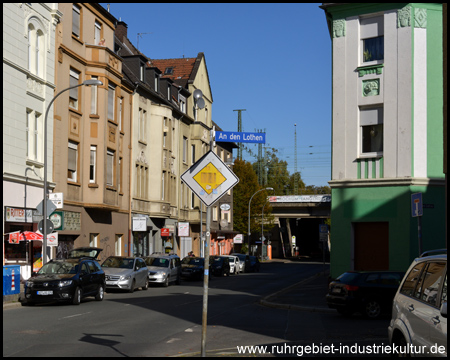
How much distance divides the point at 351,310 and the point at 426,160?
6769mm

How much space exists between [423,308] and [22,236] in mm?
23216

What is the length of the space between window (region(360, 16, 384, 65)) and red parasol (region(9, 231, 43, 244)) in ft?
48.4

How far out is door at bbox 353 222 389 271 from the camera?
24.0 meters

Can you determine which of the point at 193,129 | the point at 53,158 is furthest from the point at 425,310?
the point at 193,129

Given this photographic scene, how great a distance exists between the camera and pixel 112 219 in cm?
3997

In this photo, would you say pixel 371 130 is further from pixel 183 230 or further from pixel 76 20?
pixel 183 230

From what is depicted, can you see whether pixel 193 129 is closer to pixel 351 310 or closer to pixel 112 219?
pixel 112 219

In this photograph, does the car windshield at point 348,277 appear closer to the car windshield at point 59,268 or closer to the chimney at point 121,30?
the car windshield at point 59,268

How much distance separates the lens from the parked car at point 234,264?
5244 cm

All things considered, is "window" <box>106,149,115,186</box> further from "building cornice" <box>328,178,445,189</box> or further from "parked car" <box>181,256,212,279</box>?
Answer: "building cornice" <box>328,178,445,189</box>

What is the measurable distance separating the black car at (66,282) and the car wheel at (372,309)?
363 inches

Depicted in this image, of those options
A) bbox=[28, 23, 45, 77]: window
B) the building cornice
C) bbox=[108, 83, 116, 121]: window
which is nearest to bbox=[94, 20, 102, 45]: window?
bbox=[108, 83, 116, 121]: window

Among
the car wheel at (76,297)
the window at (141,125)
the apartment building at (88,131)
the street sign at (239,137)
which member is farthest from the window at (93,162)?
the street sign at (239,137)

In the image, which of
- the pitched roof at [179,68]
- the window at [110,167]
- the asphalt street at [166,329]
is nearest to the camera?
the asphalt street at [166,329]
